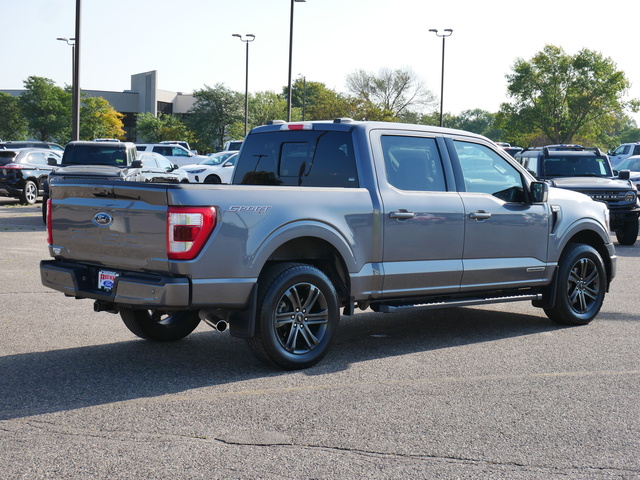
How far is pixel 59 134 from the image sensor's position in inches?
3452

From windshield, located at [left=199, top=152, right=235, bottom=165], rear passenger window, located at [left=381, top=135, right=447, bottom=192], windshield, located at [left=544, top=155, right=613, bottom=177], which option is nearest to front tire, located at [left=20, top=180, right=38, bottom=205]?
windshield, located at [left=199, top=152, right=235, bottom=165]

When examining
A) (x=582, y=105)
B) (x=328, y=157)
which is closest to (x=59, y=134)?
(x=582, y=105)

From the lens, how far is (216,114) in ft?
291

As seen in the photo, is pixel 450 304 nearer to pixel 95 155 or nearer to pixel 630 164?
pixel 95 155

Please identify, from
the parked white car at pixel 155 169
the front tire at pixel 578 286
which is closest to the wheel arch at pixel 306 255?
the front tire at pixel 578 286

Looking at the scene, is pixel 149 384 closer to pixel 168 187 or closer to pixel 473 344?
pixel 168 187

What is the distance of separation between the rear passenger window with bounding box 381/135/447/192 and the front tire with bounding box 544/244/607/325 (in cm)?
182

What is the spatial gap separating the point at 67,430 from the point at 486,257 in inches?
167

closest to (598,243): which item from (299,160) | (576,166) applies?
(299,160)

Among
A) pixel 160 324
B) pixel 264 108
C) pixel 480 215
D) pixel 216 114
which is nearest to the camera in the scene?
pixel 160 324

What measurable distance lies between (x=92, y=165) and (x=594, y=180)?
431 inches

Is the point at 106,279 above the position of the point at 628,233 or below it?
above

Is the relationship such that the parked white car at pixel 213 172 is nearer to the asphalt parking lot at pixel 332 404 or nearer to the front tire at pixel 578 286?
the asphalt parking lot at pixel 332 404

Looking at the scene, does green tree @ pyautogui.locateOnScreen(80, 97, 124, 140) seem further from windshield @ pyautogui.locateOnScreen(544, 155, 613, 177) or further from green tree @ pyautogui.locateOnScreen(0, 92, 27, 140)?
windshield @ pyautogui.locateOnScreen(544, 155, 613, 177)
